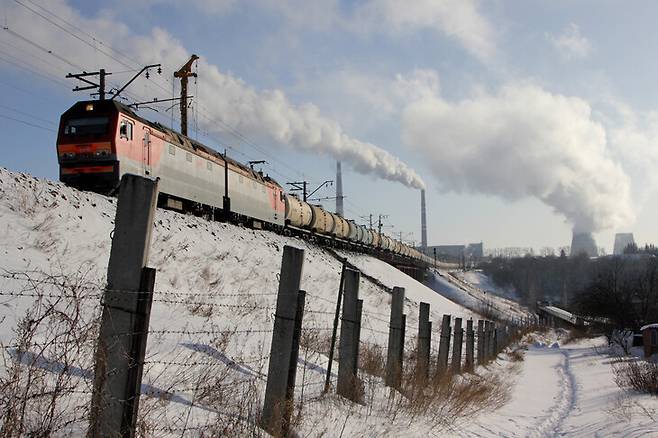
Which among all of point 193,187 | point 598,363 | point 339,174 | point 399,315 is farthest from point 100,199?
point 339,174

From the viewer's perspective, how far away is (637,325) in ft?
121

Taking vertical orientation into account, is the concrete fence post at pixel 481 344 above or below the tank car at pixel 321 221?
below

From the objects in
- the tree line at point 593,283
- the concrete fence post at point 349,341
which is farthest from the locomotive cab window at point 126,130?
the tree line at point 593,283

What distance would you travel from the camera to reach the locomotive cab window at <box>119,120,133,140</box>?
16938 mm

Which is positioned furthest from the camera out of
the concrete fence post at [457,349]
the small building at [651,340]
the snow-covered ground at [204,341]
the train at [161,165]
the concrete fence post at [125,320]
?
the small building at [651,340]

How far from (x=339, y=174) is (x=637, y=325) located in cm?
7943

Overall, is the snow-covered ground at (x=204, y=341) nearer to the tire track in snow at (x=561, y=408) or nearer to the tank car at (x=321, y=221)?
the tire track in snow at (x=561, y=408)

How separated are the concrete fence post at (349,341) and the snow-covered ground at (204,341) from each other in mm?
324

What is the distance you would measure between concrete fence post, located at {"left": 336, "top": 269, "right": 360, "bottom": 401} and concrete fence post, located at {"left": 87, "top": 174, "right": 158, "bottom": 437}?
13.0 feet

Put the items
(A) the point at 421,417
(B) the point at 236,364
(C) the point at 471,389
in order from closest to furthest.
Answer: (B) the point at 236,364 → (A) the point at 421,417 → (C) the point at 471,389

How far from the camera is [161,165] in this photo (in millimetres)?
19219

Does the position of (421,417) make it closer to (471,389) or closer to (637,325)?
(471,389)

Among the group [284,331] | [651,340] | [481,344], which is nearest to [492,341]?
[481,344]

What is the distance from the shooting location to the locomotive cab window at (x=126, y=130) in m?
16.9
